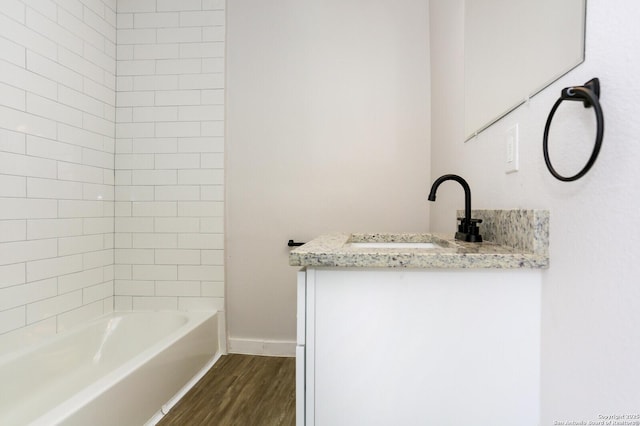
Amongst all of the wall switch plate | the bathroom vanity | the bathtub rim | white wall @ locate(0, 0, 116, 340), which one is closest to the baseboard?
the bathtub rim

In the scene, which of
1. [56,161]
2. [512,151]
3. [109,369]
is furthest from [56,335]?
[512,151]

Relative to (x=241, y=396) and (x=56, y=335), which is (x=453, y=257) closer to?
(x=241, y=396)

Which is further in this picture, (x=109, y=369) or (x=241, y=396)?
(x=109, y=369)

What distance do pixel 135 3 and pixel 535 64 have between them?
8.02ft

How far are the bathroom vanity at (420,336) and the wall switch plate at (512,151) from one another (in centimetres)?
20

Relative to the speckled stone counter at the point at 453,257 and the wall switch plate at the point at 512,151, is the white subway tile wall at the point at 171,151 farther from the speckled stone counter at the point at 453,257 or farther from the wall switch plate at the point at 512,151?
the wall switch plate at the point at 512,151

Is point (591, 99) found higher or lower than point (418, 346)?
higher

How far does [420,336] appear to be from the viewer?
731 mm

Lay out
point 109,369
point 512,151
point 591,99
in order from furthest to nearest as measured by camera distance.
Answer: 1. point 109,369
2. point 512,151
3. point 591,99

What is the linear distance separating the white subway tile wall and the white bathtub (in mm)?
199

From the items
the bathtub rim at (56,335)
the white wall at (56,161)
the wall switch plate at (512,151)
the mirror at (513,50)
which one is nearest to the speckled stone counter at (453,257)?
the wall switch plate at (512,151)

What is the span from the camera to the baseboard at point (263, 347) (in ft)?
6.86

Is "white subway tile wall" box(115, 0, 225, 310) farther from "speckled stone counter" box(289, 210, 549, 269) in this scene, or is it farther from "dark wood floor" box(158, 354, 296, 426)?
"speckled stone counter" box(289, 210, 549, 269)

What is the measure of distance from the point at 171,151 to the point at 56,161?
61 centimetres
